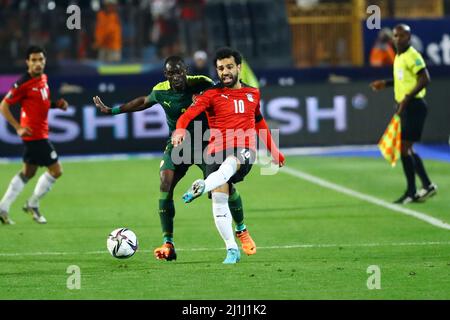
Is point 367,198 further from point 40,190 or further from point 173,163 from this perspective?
point 173,163

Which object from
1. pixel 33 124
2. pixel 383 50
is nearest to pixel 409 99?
pixel 33 124

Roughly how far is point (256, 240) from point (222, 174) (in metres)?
2.14

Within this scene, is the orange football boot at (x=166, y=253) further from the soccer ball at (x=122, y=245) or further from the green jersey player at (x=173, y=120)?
the soccer ball at (x=122, y=245)

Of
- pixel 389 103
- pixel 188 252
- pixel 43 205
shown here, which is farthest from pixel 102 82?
pixel 188 252

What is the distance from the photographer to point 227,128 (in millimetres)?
11453

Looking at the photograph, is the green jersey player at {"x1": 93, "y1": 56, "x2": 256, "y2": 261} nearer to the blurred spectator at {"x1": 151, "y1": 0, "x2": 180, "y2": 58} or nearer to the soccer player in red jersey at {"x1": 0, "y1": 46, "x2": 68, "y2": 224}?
the soccer player in red jersey at {"x1": 0, "y1": 46, "x2": 68, "y2": 224}

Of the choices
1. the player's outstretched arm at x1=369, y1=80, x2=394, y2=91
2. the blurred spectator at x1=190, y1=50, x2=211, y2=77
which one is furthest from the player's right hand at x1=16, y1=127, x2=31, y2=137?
the blurred spectator at x1=190, y1=50, x2=211, y2=77

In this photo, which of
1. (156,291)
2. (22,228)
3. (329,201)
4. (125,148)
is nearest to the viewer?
(156,291)

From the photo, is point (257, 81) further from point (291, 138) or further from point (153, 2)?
point (153, 2)

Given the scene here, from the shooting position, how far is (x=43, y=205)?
1727cm

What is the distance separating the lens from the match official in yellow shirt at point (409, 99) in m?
16.3

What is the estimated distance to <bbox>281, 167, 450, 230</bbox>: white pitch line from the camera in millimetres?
14328

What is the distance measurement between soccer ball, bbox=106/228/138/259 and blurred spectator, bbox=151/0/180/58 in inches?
680
